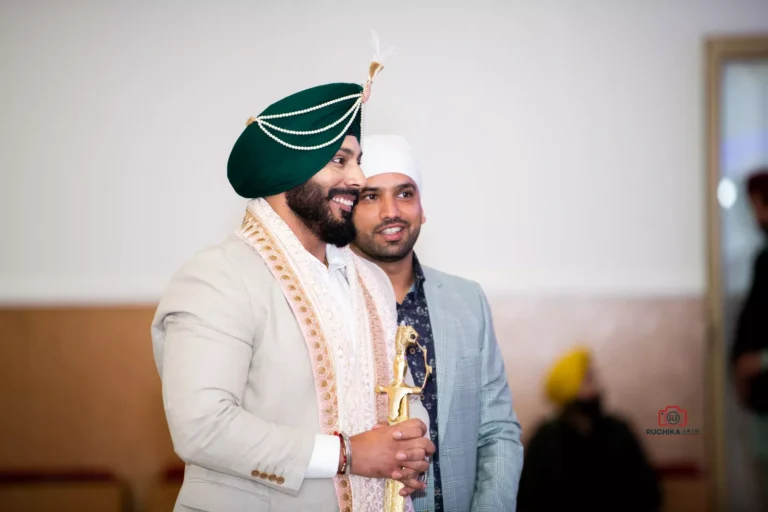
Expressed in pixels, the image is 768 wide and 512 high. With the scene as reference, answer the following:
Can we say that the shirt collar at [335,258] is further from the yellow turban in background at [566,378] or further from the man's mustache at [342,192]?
the yellow turban in background at [566,378]

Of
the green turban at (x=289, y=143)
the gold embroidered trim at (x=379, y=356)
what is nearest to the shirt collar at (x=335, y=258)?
the gold embroidered trim at (x=379, y=356)

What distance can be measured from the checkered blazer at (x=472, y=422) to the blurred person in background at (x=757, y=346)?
6.70 feet

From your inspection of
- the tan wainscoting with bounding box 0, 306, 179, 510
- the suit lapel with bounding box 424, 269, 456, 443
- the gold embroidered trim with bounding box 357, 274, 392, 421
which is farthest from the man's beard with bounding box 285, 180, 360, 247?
the tan wainscoting with bounding box 0, 306, 179, 510

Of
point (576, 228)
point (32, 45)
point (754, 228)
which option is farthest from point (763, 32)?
point (32, 45)

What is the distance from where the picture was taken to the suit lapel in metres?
2.43

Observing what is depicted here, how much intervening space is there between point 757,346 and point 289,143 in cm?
294

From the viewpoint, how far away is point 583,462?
3549 mm

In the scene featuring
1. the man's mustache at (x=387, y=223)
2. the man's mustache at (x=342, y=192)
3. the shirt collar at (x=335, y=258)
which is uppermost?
the man's mustache at (x=342, y=192)

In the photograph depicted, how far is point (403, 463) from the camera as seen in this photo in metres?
1.88

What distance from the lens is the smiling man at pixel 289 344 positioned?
179 cm

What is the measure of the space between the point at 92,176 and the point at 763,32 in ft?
11.9

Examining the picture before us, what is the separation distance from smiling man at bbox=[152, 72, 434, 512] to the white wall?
187 cm

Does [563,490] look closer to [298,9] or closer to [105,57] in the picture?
[298,9]

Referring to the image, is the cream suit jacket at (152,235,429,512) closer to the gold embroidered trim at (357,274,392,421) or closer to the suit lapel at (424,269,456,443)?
the gold embroidered trim at (357,274,392,421)
